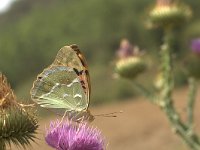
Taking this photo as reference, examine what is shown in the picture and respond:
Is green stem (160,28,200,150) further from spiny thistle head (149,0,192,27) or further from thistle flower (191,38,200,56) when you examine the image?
thistle flower (191,38,200,56)

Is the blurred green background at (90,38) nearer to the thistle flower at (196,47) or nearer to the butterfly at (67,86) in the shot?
the thistle flower at (196,47)

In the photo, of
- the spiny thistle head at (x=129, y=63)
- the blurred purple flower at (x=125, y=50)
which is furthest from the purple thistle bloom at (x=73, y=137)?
the blurred purple flower at (x=125, y=50)

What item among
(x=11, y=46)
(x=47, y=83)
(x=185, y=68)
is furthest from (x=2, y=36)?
(x=47, y=83)

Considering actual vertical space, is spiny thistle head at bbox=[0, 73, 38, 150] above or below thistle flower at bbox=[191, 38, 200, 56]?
above

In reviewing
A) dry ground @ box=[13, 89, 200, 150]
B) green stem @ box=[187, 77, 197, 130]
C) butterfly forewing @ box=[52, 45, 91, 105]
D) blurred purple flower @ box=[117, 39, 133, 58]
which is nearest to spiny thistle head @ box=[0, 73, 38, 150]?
butterfly forewing @ box=[52, 45, 91, 105]

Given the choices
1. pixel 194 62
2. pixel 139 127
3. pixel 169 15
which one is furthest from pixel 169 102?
pixel 139 127

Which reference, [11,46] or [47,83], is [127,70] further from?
[11,46]

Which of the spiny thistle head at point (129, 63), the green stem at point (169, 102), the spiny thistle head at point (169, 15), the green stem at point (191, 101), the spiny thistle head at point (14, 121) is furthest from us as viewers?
the spiny thistle head at point (129, 63)
